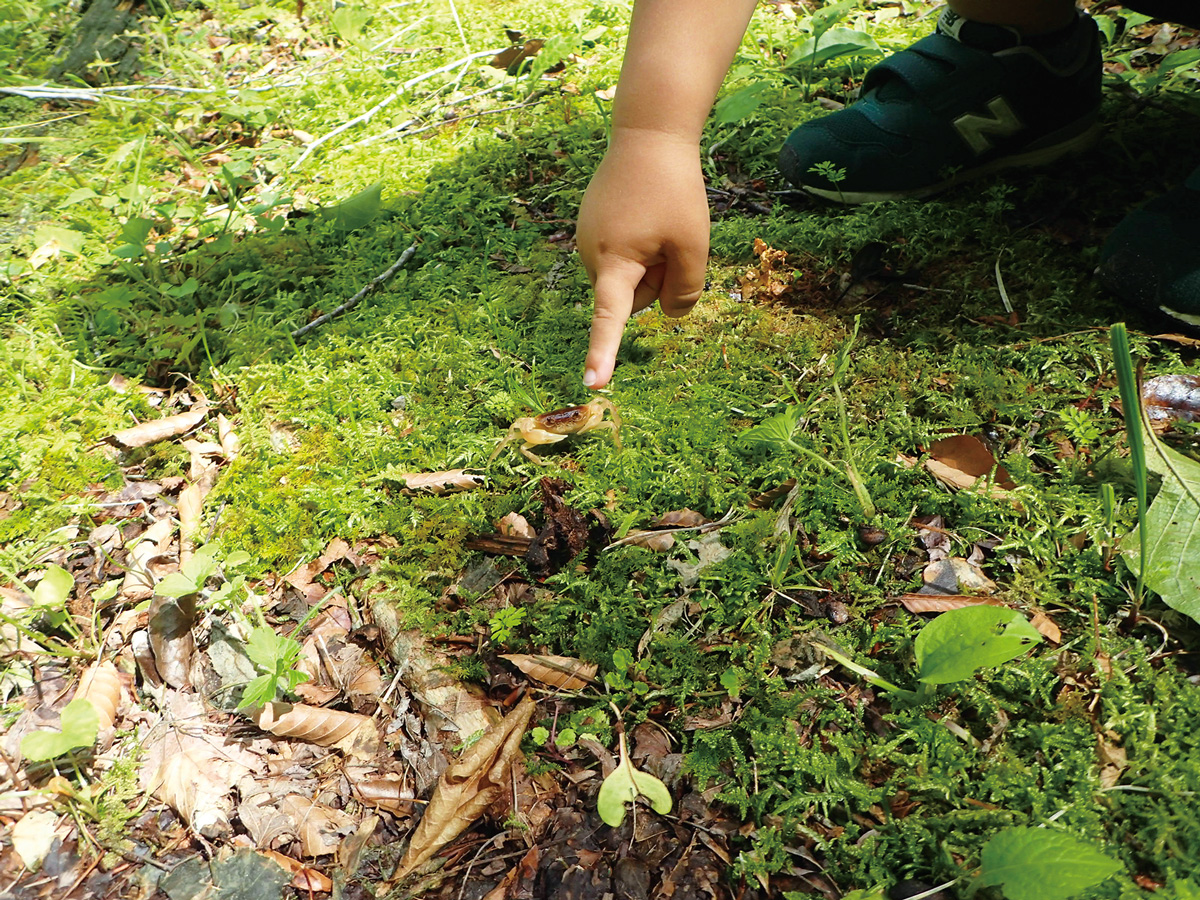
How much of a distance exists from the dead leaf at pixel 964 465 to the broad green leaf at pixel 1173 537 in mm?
294

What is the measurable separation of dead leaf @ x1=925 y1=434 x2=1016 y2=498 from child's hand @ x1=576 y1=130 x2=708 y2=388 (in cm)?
82

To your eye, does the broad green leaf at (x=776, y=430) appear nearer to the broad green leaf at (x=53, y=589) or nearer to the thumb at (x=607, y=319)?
the thumb at (x=607, y=319)

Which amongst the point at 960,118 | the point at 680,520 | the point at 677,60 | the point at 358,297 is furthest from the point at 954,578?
the point at 358,297

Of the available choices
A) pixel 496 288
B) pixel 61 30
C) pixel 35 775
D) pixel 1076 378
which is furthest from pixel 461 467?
pixel 61 30

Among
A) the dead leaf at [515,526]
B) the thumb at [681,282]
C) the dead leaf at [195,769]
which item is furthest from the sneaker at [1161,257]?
the dead leaf at [195,769]

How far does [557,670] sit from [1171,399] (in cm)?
167

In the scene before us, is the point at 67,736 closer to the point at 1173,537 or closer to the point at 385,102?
the point at 1173,537

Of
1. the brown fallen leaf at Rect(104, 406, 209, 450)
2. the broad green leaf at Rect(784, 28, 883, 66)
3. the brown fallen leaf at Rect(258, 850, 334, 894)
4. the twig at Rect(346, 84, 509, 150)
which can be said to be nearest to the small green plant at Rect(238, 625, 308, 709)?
the brown fallen leaf at Rect(258, 850, 334, 894)

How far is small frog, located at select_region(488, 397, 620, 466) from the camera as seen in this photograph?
1.97 meters

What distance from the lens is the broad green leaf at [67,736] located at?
5.14ft

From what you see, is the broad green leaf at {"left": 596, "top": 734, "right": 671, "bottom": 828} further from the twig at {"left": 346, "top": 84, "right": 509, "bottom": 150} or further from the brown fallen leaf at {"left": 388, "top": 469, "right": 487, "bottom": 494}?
the twig at {"left": 346, "top": 84, "right": 509, "bottom": 150}

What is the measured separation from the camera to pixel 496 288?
2.57 meters

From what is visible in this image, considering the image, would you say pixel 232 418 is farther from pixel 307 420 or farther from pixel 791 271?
pixel 791 271

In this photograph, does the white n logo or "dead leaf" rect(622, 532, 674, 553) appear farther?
the white n logo
